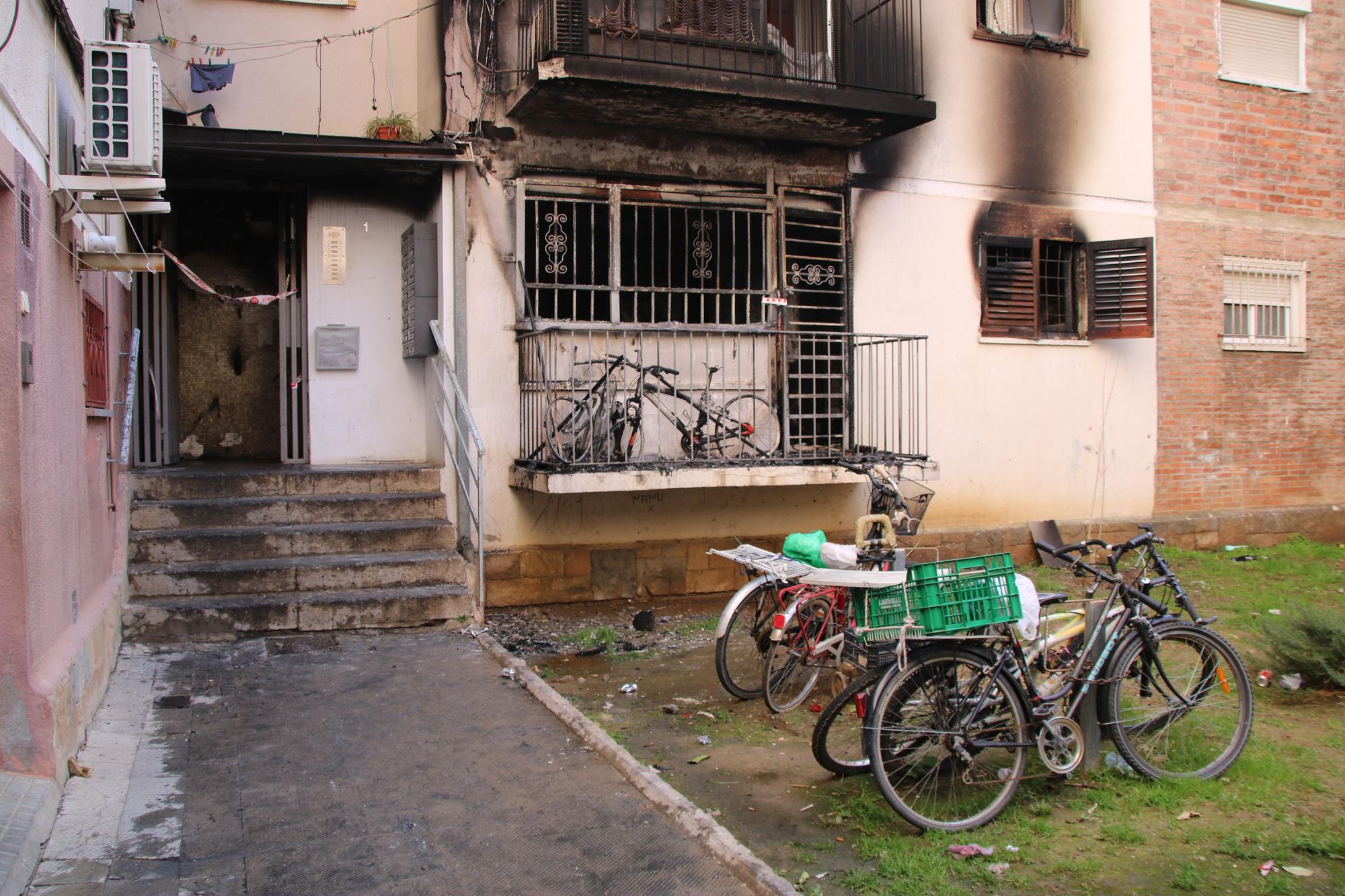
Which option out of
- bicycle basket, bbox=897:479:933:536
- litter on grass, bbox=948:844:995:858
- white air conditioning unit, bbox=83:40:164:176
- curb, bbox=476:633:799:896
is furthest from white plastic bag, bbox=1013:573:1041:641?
white air conditioning unit, bbox=83:40:164:176

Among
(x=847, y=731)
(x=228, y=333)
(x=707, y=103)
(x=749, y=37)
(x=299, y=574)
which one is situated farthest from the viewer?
(x=228, y=333)

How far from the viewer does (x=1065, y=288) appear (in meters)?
11.3

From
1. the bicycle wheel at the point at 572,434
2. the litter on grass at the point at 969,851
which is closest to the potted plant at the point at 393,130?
the bicycle wheel at the point at 572,434

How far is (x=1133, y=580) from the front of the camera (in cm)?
495

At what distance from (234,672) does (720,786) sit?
343cm

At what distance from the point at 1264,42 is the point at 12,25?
42.0 ft

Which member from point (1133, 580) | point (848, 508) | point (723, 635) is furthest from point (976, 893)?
point (848, 508)

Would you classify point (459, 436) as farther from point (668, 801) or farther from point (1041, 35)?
point (1041, 35)

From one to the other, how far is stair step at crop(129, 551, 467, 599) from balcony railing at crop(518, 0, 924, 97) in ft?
13.0

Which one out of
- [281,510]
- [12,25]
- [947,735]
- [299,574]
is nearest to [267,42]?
[281,510]

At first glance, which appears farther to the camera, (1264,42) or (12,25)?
(1264,42)

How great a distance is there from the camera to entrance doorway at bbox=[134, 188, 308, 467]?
31.5 ft

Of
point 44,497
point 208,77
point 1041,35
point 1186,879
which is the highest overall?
point 1041,35

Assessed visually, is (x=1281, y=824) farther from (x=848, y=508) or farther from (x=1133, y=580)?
(x=848, y=508)
